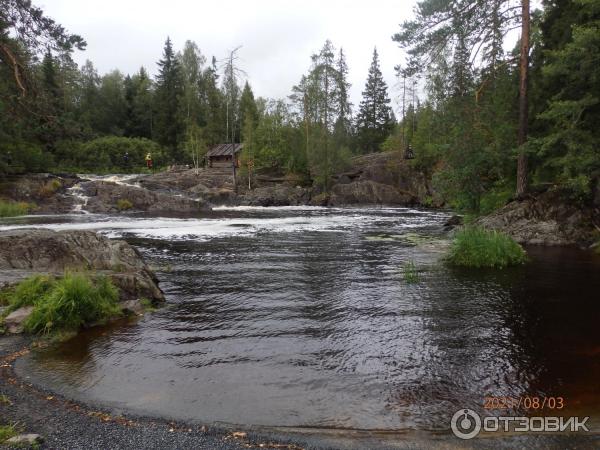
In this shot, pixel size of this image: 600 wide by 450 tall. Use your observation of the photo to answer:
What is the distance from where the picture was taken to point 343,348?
707cm

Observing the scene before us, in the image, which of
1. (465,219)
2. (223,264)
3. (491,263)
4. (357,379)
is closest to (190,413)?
(357,379)

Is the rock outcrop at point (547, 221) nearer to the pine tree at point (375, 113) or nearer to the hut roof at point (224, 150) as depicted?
the hut roof at point (224, 150)

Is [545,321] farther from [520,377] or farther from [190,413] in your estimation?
[190,413]

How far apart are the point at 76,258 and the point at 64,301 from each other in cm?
288

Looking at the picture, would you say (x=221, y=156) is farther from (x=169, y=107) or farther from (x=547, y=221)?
(x=547, y=221)

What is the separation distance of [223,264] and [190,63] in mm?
70014

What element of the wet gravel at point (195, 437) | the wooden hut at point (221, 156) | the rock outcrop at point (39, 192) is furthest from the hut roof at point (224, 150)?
the wet gravel at point (195, 437)

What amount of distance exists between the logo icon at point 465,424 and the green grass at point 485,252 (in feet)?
29.6

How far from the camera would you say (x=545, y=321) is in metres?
8.23

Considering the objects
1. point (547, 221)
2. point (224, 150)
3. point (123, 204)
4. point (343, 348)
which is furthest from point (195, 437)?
point (224, 150)

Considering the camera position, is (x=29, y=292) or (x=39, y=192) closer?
(x=29, y=292)

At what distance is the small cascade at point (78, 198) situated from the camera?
1486 inches

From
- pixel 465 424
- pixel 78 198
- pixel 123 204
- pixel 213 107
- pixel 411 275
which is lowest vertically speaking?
pixel 465 424

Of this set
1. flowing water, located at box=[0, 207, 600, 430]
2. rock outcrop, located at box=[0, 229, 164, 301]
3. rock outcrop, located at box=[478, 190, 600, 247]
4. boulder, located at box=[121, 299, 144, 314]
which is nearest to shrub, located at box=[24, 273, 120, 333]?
boulder, located at box=[121, 299, 144, 314]
